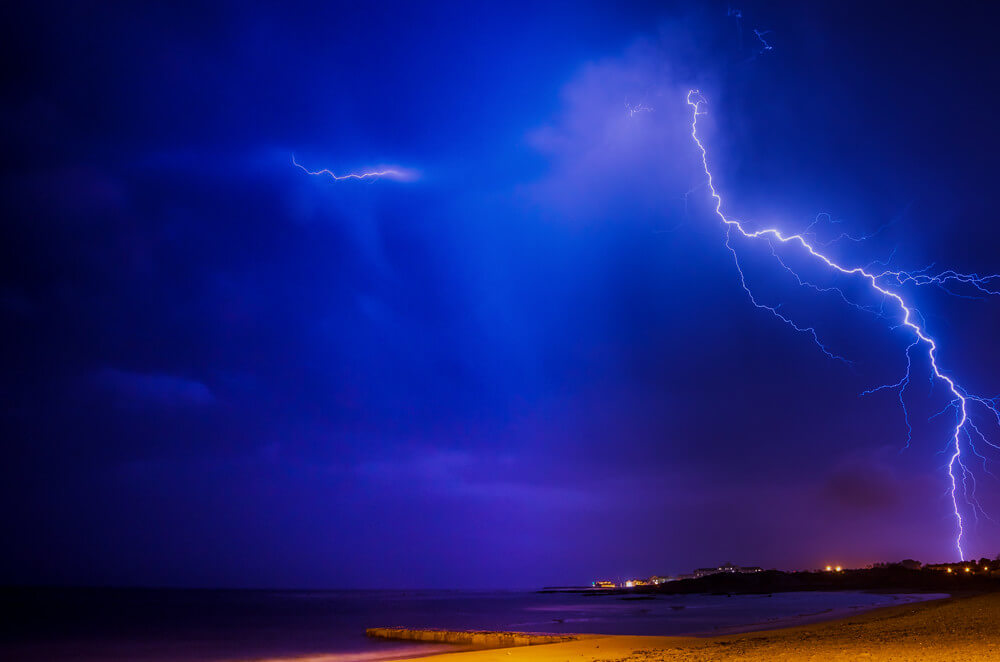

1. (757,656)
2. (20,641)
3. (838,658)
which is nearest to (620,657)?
(757,656)

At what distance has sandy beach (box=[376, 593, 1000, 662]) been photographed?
13004mm

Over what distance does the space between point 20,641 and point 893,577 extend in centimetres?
8025

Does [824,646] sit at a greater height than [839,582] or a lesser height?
greater

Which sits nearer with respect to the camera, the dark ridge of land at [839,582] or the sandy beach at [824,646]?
the sandy beach at [824,646]

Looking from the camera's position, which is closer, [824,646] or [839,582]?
[824,646]

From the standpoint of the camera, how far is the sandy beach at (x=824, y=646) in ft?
42.7

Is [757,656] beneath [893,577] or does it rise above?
above

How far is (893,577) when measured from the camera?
74.9 m

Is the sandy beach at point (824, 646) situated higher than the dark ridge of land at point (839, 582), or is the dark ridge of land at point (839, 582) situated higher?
the sandy beach at point (824, 646)

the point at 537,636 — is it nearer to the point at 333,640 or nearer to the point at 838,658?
the point at 838,658

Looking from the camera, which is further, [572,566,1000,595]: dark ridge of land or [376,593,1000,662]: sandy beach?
[572,566,1000,595]: dark ridge of land

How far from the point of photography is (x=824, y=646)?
1522 cm

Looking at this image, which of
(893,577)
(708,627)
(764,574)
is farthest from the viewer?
(764,574)

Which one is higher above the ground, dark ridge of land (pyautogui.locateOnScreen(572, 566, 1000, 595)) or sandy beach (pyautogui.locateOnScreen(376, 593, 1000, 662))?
sandy beach (pyautogui.locateOnScreen(376, 593, 1000, 662))
